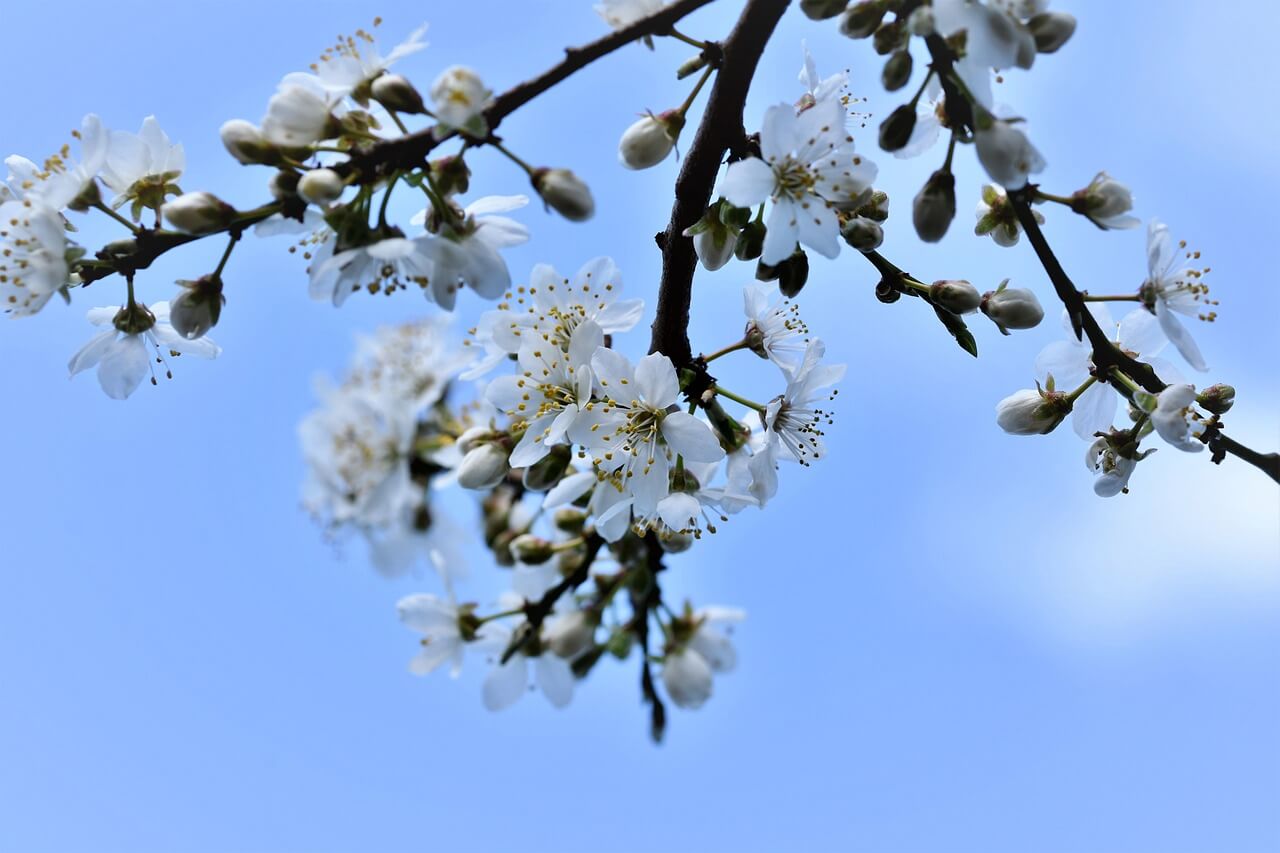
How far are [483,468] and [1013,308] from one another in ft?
4.13

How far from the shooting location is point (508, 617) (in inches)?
137

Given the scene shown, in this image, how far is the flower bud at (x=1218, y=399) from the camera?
7.44 ft

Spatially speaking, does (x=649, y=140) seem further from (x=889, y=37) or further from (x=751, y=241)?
(x=889, y=37)

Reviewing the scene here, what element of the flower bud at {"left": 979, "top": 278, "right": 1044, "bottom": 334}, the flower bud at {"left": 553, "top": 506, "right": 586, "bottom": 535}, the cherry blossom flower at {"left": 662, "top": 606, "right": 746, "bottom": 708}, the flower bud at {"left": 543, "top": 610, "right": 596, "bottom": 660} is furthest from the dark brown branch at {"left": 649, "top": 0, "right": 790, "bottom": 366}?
the cherry blossom flower at {"left": 662, "top": 606, "right": 746, "bottom": 708}

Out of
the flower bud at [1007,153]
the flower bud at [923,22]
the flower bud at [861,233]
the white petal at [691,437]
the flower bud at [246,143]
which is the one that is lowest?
the white petal at [691,437]

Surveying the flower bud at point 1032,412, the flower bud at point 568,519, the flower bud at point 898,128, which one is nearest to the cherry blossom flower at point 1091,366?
the flower bud at point 1032,412

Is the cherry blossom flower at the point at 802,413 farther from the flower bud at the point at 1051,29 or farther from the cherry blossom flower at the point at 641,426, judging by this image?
the flower bud at the point at 1051,29

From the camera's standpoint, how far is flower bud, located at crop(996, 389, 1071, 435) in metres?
2.44

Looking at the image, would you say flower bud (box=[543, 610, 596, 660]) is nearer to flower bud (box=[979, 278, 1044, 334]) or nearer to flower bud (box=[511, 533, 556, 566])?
flower bud (box=[511, 533, 556, 566])

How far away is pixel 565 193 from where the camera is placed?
196 centimetres

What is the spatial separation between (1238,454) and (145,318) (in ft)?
7.67

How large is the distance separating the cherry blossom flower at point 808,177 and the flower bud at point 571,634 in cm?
167

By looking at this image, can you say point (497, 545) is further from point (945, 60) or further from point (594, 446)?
point (945, 60)

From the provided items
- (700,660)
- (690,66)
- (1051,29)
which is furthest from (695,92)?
(700,660)
